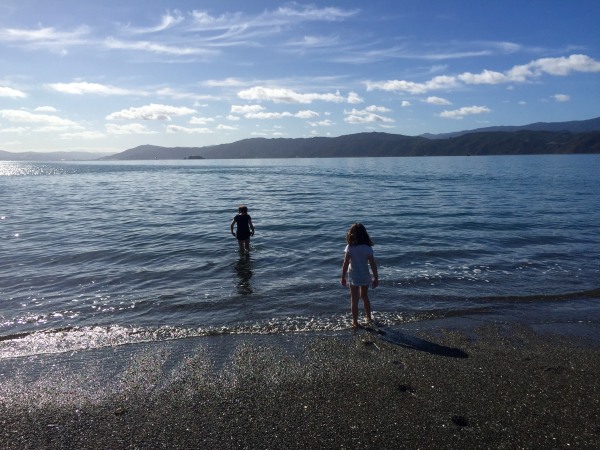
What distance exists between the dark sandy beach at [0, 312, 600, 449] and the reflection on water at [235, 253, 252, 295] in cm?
340

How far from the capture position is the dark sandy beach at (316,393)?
4.64 metres

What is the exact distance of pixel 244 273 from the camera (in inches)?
503

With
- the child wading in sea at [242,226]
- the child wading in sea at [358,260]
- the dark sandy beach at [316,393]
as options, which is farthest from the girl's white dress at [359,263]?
the child wading in sea at [242,226]

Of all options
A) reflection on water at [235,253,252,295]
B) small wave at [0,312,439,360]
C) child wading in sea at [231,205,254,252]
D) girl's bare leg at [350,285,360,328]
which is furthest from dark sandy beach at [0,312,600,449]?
child wading in sea at [231,205,254,252]

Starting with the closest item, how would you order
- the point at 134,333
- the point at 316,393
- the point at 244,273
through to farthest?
the point at 316,393 < the point at 134,333 < the point at 244,273

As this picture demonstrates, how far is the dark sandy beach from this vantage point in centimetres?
464

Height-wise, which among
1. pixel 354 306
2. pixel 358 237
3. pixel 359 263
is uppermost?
pixel 358 237

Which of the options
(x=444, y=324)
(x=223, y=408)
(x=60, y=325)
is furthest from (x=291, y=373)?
(x=60, y=325)

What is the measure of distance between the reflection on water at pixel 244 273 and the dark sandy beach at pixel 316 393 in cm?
340

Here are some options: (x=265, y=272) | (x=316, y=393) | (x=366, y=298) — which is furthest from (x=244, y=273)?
(x=316, y=393)

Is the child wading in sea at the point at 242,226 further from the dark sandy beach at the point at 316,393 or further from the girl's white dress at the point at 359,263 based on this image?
the dark sandy beach at the point at 316,393

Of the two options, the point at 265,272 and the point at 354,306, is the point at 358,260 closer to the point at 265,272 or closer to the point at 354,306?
the point at 354,306

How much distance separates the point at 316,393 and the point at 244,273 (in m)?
7.51

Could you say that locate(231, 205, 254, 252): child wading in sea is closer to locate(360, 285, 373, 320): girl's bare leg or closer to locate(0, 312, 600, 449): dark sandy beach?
locate(360, 285, 373, 320): girl's bare leg
